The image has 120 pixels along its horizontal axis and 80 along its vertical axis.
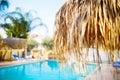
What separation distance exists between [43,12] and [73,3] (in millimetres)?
26489

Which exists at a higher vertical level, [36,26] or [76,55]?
[36,26]

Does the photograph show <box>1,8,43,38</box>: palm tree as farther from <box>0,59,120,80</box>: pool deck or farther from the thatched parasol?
the thatched parasol

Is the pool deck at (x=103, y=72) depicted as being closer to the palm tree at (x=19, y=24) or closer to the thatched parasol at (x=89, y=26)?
the thatched parasol at (x=89, y=26)

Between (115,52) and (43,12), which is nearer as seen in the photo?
(115,52)

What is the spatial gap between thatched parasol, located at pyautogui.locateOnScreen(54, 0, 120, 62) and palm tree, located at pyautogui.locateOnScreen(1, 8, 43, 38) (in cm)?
1944

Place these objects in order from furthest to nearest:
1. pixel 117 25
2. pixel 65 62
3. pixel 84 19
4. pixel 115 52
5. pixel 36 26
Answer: pixel 36 26 < pixel 65 62 < pixel 115 52 < pixel 84 19 < pixel 117 25

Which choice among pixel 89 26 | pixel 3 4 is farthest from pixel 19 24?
pixel 89 26

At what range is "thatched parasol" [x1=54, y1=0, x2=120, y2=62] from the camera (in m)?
1.76

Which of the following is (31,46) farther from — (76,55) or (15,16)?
(76,55)

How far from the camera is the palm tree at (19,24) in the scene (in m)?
22.7

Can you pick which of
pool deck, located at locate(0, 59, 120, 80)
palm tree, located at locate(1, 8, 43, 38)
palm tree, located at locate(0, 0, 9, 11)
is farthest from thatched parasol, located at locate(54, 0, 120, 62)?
palm tree, located at locate(1, 8, 43, 38)

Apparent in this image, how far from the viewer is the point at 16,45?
69.8ft

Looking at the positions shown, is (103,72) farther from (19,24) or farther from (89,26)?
(19,24)

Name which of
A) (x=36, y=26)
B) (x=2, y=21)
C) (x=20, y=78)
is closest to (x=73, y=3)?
(x=20, y=78)
